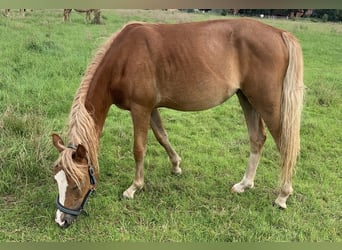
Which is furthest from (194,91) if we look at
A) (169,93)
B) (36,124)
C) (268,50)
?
(36,124)

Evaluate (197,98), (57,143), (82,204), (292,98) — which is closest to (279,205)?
(292,98)

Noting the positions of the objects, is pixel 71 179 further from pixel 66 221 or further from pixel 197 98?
pixel 197 98

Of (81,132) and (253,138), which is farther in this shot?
(253,138)

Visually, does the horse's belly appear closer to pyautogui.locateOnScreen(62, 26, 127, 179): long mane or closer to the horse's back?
the horse's back

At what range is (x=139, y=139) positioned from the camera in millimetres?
3551

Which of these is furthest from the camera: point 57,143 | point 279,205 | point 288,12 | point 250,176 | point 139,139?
point 250,176

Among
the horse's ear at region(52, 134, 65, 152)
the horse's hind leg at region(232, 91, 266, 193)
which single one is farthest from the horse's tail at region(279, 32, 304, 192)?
the horse's ear at region(52, 134, 65, 152)

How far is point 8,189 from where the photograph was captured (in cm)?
353

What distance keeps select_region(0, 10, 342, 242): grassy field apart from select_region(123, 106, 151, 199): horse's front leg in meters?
0.10

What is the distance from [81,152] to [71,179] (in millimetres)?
227

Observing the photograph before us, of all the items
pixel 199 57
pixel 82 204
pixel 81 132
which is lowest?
pixel 82 204

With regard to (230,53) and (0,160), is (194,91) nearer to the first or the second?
(230,53)

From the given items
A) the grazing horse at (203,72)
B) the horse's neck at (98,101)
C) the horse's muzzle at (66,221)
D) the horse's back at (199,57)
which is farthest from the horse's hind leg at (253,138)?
the horse's muzzle at (66,221)

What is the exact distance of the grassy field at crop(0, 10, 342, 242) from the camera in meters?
3.07
